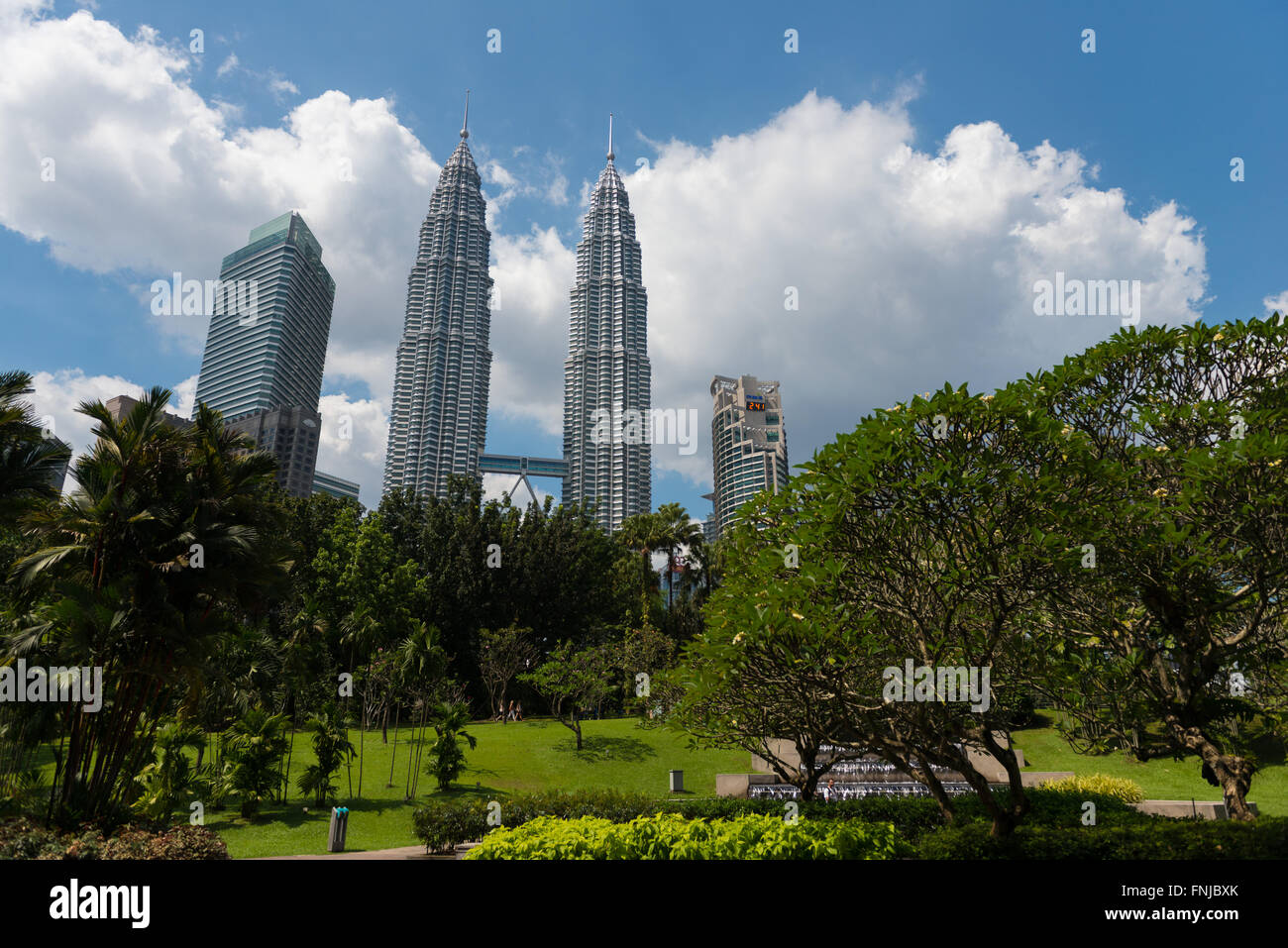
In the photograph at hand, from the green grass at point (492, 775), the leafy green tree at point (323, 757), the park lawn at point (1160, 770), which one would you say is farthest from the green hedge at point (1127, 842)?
the leafy green tree at point (323, 757)

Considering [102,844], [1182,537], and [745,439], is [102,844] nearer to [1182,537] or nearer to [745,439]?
[1182,537]

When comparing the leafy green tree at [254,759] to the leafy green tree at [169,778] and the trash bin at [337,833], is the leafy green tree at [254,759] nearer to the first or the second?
the leafy green tree at [169,778]

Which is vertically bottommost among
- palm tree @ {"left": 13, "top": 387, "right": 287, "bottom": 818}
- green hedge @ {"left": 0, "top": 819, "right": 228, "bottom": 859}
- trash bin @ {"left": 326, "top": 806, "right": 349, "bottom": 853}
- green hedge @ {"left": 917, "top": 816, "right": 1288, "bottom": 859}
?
trash bin @ {"left": 326, "top": 806, "right": 349, "bottom": 853}

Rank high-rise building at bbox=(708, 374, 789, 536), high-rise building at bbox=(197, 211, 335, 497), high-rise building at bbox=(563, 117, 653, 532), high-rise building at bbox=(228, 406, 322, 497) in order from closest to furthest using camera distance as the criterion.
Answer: high-rise building at bbox=(228, 406, 322, 497)
high-rise building at bbox=(197, 211, 335, 497)
high-rise building at bbox=(708, 374, 789, 536)
high-rise building at bbox=(563, 117, 653, 532)

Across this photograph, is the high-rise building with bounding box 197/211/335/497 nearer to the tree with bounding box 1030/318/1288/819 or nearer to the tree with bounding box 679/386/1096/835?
the tree with bounding box 679/386/1096/835

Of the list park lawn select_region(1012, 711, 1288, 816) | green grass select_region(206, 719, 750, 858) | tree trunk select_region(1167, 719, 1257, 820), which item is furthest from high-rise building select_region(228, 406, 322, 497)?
tree trunk select_region(1167, 719, 1257, 820)

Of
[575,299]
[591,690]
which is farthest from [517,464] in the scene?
[591,690]

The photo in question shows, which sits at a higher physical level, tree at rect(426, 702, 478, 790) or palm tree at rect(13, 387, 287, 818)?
palm tree at rect(13, 387, 287, 818)

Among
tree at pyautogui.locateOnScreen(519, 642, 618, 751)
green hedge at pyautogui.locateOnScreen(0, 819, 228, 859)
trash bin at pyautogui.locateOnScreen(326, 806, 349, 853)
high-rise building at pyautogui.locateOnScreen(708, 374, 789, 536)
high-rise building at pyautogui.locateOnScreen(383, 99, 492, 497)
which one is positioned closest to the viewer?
green hedge at pyautogui.locateOnScreen(0, 819, 228, 859)
